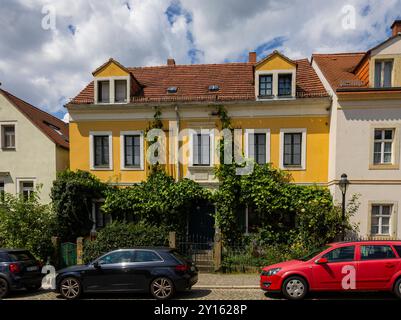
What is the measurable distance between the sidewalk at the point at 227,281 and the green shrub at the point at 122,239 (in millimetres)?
2473

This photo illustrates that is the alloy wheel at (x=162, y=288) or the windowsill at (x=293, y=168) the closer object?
the alloy wheel at (x=162, y=288)

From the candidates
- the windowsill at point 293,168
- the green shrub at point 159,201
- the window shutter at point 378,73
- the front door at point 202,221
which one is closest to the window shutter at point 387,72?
the window shutter at point 378,73

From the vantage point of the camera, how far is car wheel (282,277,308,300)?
7.10 metres

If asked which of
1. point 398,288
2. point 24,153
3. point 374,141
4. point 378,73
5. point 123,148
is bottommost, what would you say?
point 398,288

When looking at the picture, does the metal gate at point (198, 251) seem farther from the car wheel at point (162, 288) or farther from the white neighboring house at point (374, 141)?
the white neighboring house at point (374, 141)

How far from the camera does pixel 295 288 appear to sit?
281 inches

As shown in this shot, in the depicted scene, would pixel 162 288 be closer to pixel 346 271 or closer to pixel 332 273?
pixel 332 273

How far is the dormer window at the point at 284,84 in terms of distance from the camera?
13070 mm

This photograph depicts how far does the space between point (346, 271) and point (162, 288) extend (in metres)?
A: 5.18

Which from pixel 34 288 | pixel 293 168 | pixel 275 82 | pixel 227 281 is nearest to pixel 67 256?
pixel 34 288

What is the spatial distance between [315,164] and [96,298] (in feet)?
36.2

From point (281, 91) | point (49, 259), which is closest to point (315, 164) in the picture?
point (281, 91)

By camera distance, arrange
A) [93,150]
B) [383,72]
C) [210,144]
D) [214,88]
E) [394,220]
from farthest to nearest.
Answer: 1. [214,88]
2. [93,150]
3. [210,144]
4. [383,72]
5. [394,220]
